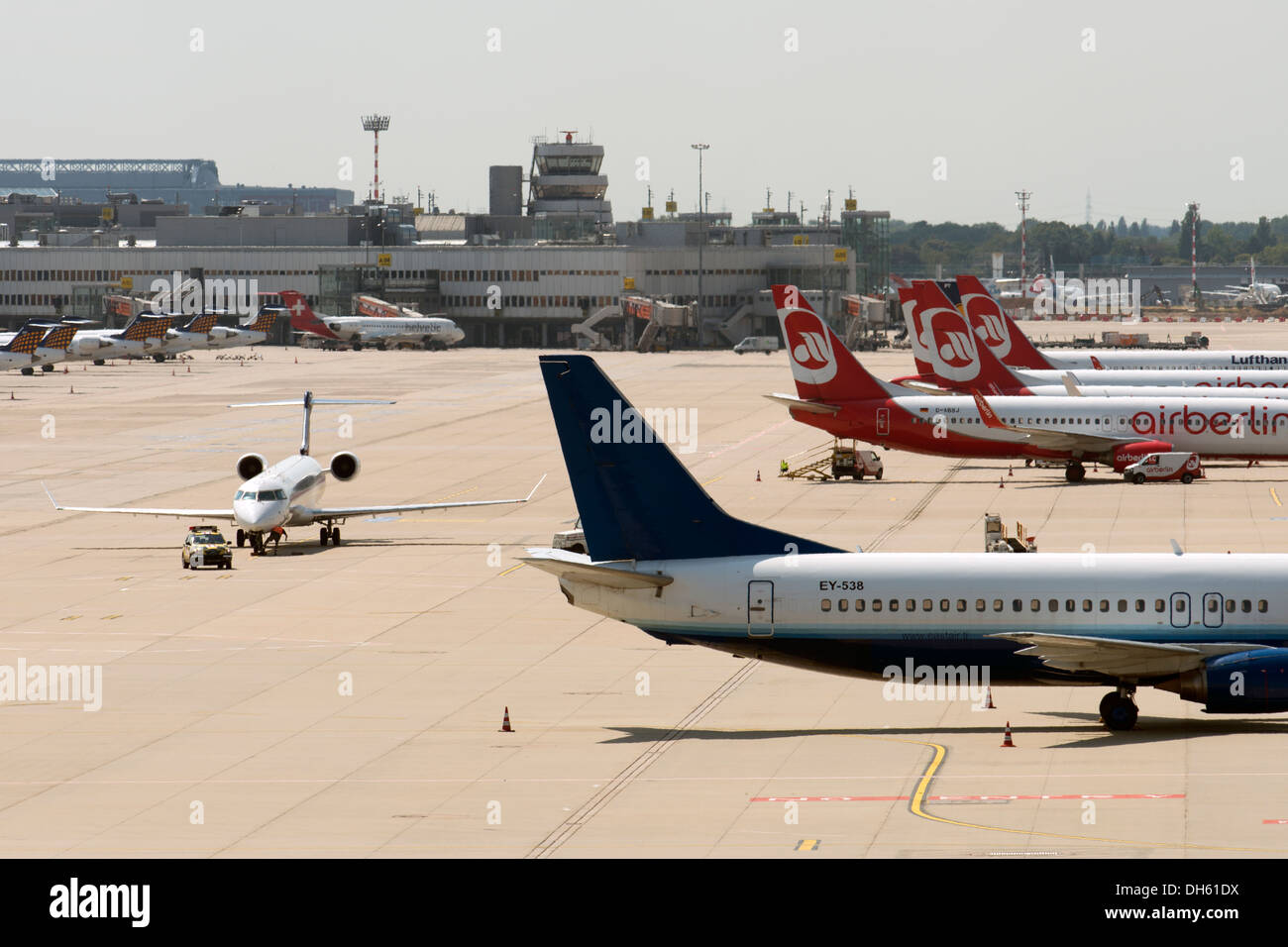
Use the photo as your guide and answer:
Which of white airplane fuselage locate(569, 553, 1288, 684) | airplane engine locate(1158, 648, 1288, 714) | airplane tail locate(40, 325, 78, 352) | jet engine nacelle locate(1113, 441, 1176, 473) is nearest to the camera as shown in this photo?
airplane engine locate(1158, 648, 1288, 714)

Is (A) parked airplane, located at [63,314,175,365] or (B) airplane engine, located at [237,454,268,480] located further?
(A) parked airplane, located at [63,314,175,365]

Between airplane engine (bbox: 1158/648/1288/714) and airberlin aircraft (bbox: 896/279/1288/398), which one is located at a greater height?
airberlin aircraft (bbox: 896/279/1288/398)

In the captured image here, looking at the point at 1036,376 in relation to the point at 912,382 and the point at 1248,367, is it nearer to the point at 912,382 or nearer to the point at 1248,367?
the point at 912,382

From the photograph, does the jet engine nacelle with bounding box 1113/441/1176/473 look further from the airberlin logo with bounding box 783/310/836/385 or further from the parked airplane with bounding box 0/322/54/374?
Result: the parked airplane with bounding box 0/322/54/374

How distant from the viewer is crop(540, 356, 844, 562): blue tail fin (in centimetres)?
3631

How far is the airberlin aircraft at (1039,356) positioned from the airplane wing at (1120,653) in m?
74.3

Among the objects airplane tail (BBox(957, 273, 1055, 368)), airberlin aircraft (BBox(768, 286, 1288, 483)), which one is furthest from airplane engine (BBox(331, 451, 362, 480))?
airplane tail (BBox(957, 273, 1055, 368))

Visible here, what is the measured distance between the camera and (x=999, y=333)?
110 m

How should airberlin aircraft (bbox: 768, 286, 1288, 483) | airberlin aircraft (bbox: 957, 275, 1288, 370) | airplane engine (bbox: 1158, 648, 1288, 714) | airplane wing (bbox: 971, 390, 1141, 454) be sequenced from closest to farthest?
airplane engine (bbox: 1158, 648, 1288, 714), airplane wing (bbox: 971, 390, 1141, 454), airberlin aircraft (bbox: 768, 286, 1288, 483), airberlin aircraft (bbox: 957, 275, 1288, 370)

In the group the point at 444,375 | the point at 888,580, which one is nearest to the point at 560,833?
the point at 888,580

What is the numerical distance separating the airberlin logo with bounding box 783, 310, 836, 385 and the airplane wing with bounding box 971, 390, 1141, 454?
7.40m

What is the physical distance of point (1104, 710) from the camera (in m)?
35.2

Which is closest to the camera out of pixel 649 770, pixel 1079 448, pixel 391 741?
pixel 649 770

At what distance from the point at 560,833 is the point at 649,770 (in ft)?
17.1
